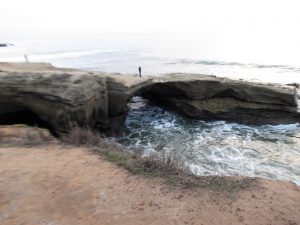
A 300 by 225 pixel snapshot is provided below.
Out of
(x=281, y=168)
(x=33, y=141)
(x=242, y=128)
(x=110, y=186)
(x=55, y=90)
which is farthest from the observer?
(x=242, y=128)

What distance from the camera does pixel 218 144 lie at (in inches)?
504

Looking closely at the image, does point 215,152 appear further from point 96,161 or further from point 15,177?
point 15,177

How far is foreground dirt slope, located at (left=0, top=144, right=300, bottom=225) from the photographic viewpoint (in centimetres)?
507

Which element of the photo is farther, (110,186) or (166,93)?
(166,93)

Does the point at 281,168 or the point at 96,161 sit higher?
the point at 96,161

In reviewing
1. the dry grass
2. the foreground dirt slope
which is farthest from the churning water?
the foreground dirt slope

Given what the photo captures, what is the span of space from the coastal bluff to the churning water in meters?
0.84

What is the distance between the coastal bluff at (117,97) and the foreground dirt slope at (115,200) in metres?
5.12

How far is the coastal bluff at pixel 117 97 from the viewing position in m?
11.7

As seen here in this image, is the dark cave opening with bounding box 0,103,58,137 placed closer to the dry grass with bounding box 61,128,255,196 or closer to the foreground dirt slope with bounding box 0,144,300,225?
the dry grass with bounding box 61,128,255,196

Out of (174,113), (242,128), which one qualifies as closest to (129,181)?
(242,128)

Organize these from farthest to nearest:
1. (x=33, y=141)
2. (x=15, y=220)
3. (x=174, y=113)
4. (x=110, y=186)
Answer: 1. (x=174, y=113)
2. (x=33, y=141)
3. (x=110, y=186)
4. (x=15, y=220)

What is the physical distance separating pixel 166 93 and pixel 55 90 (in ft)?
24.5

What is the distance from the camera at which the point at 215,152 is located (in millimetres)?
11812
